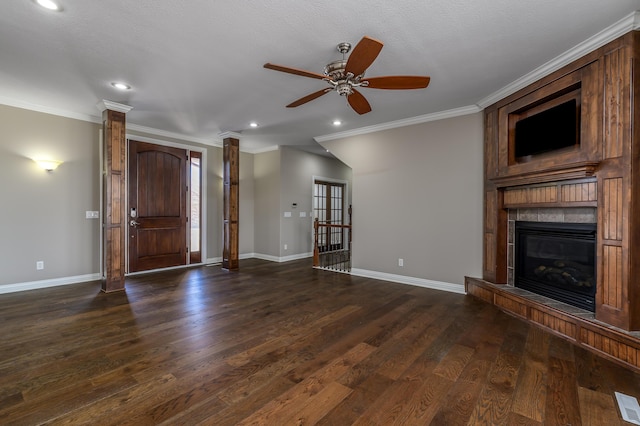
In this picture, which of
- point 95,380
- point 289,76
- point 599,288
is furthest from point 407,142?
point 95,380

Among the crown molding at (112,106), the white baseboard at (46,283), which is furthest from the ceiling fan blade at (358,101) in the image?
the white baseboard at (46,283)

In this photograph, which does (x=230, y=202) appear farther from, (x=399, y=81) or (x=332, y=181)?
(x=399, y=81)

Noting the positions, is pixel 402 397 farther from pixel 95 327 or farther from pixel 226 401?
pixel 95 327

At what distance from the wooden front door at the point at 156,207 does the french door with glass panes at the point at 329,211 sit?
3286 mm

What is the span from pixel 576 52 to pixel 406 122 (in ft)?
7.50

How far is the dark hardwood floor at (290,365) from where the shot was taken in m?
1.75

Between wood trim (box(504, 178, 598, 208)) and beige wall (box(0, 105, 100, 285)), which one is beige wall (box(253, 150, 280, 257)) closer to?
beige wall (box(0, 105, 100, 285))

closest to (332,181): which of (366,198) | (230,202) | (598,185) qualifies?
(366,198)

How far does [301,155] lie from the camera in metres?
7.27

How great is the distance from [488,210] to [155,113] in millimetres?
5215

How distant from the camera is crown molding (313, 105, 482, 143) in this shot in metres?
4.23

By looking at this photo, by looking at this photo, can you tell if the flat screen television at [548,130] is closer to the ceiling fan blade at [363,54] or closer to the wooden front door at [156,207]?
the ceiling fan blade at [363,54]

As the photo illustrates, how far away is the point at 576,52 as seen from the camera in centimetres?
273

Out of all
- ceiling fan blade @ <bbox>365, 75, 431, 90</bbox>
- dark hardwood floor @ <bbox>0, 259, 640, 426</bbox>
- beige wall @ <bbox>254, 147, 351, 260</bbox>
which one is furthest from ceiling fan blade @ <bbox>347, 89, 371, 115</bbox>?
beige wall @ <bbox>254, 147, 351, 260</bbox>
